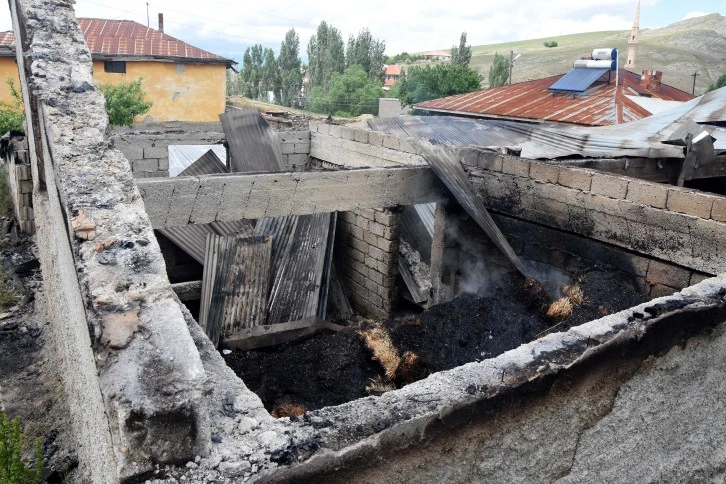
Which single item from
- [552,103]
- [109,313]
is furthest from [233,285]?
[552,103]

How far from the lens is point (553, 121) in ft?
45.1

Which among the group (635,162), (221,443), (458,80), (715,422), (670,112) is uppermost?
(458,80)

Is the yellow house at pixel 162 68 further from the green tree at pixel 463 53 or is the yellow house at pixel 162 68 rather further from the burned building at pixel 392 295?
the green tree at pixel 463 53

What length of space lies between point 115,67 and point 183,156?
1373cm

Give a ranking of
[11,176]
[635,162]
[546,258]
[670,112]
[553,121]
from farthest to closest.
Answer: [553,121], [670,112], [11,176], [635,162], [546,258]

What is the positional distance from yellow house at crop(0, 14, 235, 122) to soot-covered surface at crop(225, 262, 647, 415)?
1678 centimetres

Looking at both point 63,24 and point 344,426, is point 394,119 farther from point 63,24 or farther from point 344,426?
point 344,426

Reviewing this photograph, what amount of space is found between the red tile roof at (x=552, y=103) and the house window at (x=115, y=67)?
10274 mm

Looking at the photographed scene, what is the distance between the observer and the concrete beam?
16.5ft

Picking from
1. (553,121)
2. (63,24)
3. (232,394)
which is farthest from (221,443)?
(553,121)

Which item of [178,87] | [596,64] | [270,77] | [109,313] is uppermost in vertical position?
[270,77]

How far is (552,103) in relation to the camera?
15328 mm

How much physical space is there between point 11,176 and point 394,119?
5952 millimetres

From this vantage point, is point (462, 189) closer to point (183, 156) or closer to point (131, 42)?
point (183, 156)
